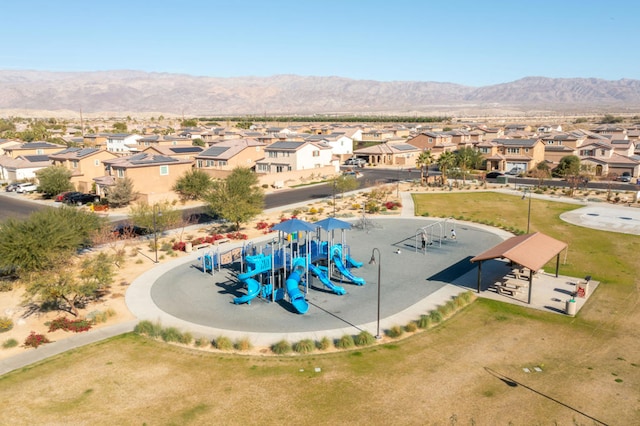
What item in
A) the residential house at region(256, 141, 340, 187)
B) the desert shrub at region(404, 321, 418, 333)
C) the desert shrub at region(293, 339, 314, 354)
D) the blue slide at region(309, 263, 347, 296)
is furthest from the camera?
the residential house at region(256, 141, 340, 187)

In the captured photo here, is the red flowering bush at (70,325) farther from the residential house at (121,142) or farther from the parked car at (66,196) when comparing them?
the residential house at (121,142)

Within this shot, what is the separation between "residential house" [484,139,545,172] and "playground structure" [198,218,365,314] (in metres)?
63.5

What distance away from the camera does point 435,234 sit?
4503 cm

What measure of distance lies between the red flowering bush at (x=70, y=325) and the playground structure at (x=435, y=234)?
26.0 meters

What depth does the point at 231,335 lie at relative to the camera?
24.5 meters

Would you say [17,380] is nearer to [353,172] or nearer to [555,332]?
[555,332]

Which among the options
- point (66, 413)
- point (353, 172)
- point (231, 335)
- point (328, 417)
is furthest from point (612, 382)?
point (353, 172)

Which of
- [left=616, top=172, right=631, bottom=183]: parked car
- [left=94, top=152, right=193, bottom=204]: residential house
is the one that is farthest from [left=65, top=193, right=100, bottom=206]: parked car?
[left=616, top=172, right=631, bottom=183]: parked car

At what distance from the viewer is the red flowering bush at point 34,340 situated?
2305cm

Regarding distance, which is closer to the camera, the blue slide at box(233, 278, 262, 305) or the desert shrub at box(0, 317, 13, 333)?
the desert shrub at box(0, 317, 13, 333)

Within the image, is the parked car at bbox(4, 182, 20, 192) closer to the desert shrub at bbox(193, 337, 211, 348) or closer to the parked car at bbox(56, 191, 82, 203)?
the parked car at bbox(56, 191, 82, 203)

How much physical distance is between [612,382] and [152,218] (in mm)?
34473

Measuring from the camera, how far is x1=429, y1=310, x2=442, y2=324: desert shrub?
25953 millimetres

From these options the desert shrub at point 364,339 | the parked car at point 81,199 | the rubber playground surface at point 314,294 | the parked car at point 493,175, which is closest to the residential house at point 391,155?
the parked car at point 493,175
